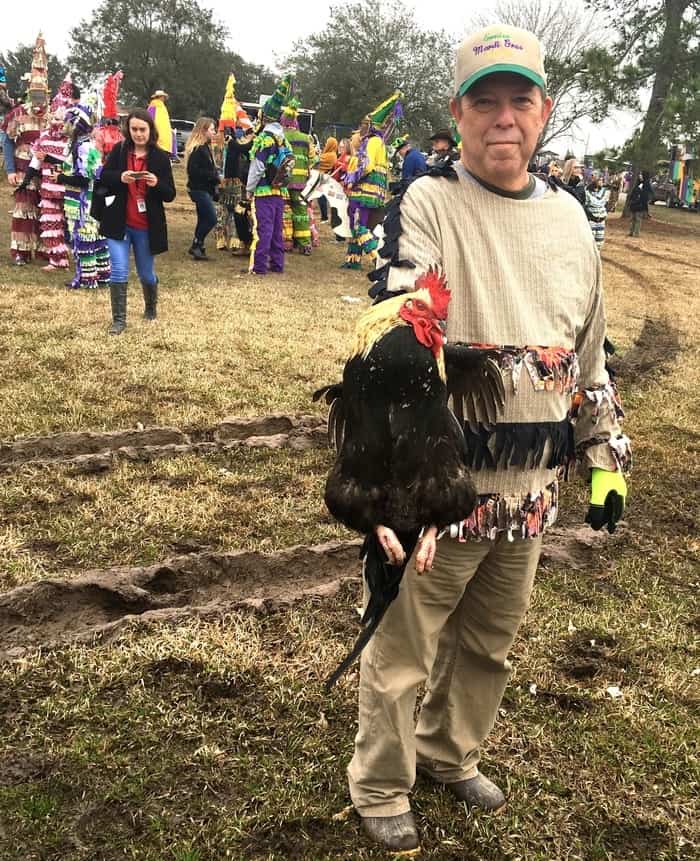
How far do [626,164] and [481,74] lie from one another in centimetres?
2084

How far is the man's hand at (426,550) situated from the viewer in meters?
1.49

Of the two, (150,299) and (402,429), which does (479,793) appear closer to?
(402,429)

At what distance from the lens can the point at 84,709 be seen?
231 cm

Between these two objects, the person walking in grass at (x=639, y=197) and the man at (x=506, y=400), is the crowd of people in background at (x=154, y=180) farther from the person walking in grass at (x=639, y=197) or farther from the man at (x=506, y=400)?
the person walking in grass at (x=639, y=197)

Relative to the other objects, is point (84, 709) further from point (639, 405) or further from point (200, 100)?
point (200, 100)

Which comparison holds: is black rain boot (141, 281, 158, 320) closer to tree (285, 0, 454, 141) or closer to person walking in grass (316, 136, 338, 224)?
person walking in grass (316, 136, 338, 224)

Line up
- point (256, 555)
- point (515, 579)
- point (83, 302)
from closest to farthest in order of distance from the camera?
point (515, 579), point (256, 555), point (83, 302)

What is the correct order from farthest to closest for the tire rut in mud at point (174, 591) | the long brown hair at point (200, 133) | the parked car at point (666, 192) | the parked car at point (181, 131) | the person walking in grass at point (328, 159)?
the parked car at point (181, 131)
the parked car at point (666, 192)
the person walking in grass at point (328, 159)
the long brown hair at point (200, 133)
the tire rut in mud at point (174, 591)

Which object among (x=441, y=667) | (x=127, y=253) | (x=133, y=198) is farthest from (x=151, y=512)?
(x=133, y=198)

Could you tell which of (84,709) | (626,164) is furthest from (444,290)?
(626,164)

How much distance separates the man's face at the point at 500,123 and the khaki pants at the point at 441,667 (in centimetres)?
90

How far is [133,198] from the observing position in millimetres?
6184

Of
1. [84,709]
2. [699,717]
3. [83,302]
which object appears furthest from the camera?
[83,302]

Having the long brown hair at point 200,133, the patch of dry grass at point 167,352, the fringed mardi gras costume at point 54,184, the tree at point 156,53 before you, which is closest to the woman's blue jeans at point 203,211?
the long brown hair at point 200,133
